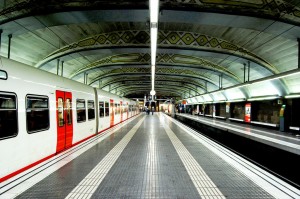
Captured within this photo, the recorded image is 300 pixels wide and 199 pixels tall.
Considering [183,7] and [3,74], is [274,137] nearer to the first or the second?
[183,7]

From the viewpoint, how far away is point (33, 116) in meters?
5.25

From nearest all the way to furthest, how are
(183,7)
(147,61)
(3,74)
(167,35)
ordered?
1. (3,74)
2. (183,7)
3. (167,35)
4. (147,61)

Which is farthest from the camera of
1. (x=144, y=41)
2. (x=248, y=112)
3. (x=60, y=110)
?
(x=248, y=112)

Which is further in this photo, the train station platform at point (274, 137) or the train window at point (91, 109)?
the train window at point (91, 109)

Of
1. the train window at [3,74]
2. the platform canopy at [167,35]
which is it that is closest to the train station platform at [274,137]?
the platform canopy at [167,35]

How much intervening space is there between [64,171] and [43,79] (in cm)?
262

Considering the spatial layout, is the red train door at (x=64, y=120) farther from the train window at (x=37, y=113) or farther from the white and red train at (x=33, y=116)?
the train window at (x=37, y=113)

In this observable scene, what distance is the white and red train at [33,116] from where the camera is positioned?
13.9 feet

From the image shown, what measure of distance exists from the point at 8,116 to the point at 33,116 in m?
0.94

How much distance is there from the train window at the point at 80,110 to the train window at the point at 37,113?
7.93 ft

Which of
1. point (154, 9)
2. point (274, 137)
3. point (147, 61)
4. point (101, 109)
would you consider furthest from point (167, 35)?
point (274, 137)

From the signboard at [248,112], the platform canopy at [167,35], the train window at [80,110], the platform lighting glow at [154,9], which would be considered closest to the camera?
the platform lighting glow at [154,9]

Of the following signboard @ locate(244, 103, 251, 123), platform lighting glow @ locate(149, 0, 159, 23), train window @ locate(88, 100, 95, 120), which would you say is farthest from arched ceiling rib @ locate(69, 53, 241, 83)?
platform lighting glow @ locate(149, 0, 159, 23)

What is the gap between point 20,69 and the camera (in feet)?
15.8
